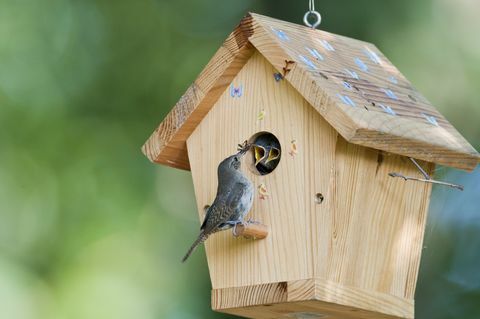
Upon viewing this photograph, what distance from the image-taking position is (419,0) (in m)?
7.29

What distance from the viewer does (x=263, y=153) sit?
A: 4.53 meters

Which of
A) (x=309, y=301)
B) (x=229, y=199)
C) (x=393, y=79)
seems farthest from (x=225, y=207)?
(x=393, y=79)

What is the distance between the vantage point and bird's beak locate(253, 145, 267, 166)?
452 centimetres

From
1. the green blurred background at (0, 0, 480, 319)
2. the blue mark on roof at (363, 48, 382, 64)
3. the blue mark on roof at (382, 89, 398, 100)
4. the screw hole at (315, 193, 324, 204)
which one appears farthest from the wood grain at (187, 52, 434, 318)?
the green blurred background at (0, 0, 480, 319)

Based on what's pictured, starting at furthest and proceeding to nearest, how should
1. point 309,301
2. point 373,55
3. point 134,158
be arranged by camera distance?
point 134,158
point 373,55
point 309,301

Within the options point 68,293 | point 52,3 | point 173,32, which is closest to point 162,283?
point 68,293

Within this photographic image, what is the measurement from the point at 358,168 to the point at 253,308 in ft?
2.20

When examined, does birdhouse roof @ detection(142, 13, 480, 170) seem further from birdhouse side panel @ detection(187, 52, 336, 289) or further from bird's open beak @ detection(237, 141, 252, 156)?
bird's open beak @ detection(237, 141, 252, 156)

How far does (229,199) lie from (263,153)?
0.96 feet

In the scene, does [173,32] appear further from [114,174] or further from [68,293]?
[68,293]

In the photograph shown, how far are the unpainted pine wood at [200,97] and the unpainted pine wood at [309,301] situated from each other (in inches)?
27.1

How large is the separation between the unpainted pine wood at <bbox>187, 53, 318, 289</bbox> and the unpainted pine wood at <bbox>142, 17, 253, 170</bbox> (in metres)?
0.04

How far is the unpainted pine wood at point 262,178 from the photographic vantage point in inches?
168

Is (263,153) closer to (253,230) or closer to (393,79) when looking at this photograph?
(253,230)
